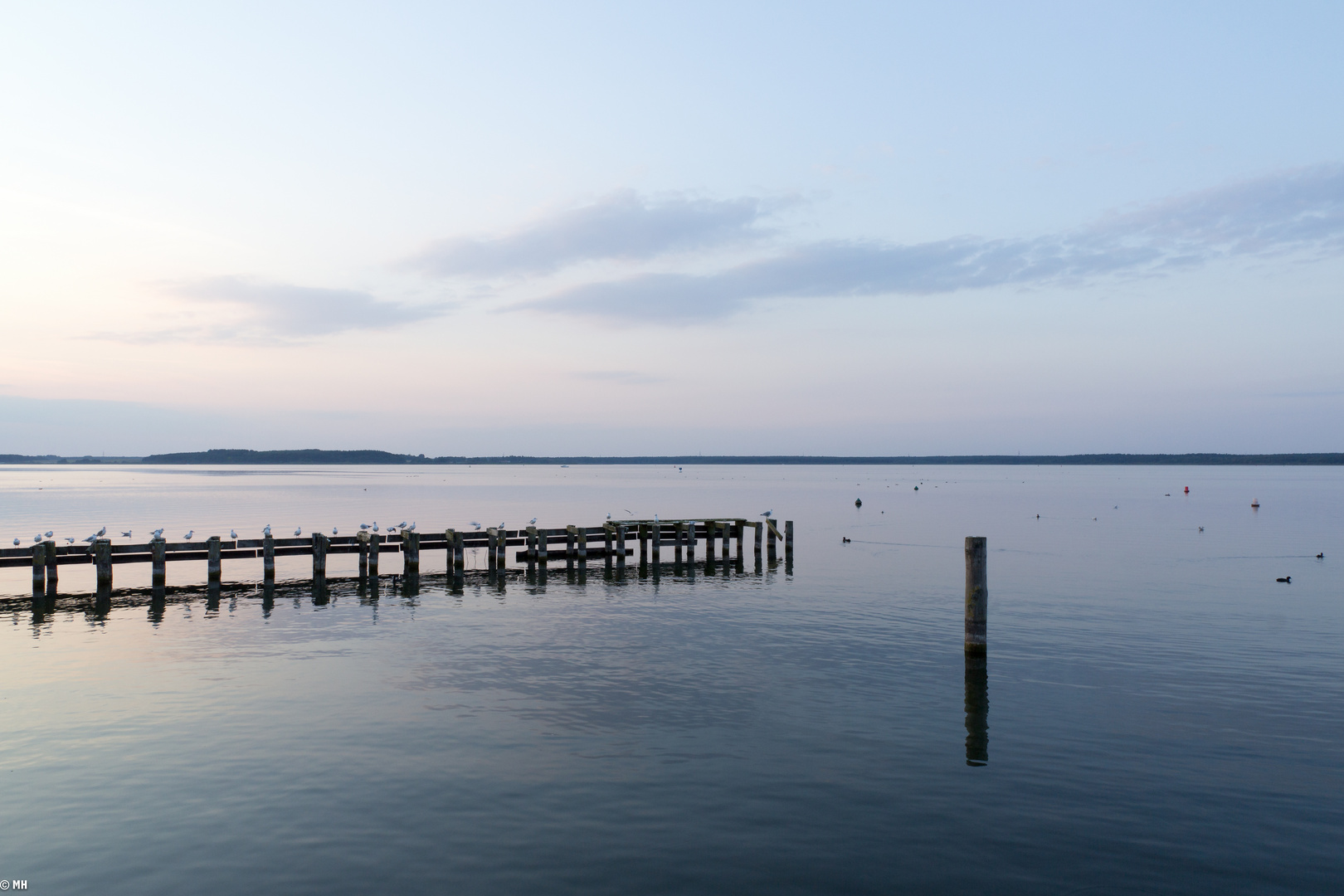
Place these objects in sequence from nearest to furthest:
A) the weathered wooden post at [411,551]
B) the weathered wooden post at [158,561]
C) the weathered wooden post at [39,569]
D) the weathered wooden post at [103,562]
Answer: the weathered wooden post at [39,569]
the weathered wooden post at [103,562]
the weathered wooden post at [158,561]
the weathered wooden post at [411,551]

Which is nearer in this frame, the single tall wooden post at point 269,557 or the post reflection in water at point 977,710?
the post reflection in water at point 977,710

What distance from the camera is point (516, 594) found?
30703 mm

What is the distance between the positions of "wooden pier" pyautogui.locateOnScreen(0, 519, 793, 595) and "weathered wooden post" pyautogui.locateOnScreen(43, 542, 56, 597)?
0.09 ft

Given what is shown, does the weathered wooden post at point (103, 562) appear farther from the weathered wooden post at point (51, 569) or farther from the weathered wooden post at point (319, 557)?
the weathered wooden post at point (319, 557)

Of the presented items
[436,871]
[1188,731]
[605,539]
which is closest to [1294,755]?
[1188,731]

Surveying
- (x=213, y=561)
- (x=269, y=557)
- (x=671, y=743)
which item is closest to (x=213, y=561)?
(x=213, y=561)

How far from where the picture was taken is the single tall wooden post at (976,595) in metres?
19.8

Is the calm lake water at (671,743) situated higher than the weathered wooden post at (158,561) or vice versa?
the weathered wooden post at (158,561)

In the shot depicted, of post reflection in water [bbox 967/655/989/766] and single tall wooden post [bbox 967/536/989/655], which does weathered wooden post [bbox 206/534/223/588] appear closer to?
single tall wooden post [bbox 967/536/989/655]

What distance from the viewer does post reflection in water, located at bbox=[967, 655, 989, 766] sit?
13.8 m

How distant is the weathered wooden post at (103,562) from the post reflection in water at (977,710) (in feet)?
91.9

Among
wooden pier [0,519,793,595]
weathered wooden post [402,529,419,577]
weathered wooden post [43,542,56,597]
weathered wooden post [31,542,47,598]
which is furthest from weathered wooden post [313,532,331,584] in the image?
weathered wooden post [31,542,47,598]

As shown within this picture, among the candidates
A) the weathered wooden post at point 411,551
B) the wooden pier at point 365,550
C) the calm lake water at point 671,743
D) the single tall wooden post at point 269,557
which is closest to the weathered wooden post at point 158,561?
the wooden pier at point 365,550

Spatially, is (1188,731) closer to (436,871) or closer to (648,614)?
(436,871)
